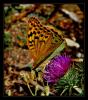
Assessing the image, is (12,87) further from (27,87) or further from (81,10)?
(81,10)

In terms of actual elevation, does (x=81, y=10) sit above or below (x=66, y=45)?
above

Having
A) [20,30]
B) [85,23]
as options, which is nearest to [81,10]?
[85,23]

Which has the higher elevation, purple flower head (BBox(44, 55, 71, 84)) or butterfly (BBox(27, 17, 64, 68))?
butterfly (BBox(27, 17, 64, 68))

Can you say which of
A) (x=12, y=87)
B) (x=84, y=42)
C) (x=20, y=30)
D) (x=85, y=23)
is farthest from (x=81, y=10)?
(x=12, y=87)

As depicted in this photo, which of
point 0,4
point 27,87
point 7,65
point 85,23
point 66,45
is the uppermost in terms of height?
point 0,4

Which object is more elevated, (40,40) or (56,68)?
(40,40)
